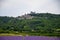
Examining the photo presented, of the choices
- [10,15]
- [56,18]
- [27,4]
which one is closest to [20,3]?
[27,4]

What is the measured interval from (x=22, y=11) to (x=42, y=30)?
652 millimetres

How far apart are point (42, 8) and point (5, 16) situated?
0.91 meters

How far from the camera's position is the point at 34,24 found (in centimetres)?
302

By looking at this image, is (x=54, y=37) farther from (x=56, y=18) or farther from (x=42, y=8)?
(x=42, y=8)

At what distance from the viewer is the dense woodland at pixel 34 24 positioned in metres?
2.96

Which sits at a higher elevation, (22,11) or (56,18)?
(22,11)

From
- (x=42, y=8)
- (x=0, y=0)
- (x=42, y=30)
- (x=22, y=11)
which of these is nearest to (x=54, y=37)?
(x=42, y=30)

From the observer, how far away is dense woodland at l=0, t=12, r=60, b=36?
296 cm

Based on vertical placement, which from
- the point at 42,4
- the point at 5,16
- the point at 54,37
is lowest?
the point at 54,37

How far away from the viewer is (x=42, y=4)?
309 centimetres

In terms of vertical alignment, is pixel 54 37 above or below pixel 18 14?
below

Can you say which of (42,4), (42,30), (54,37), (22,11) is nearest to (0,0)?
(22,11)

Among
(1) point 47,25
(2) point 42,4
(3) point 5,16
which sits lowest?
(1) point 47,25

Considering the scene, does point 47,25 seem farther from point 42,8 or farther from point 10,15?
point 10,15
